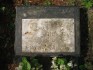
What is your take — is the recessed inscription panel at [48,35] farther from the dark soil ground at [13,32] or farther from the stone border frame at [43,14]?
the dark soil ground at [13,32]

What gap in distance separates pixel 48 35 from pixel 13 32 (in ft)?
2.47

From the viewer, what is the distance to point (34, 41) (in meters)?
4.82

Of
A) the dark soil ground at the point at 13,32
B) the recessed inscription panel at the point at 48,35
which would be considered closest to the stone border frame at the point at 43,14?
the recessed inscription panel at the point at 48,35

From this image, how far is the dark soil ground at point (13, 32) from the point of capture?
5.04 metres

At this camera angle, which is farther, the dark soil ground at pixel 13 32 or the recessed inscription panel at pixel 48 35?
the dark soil ground at pixel 13 32

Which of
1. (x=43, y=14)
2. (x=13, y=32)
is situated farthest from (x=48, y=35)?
(x=13, y=32)

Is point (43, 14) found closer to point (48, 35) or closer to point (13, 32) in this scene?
point (48, 35)

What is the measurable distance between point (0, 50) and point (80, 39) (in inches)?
52.4

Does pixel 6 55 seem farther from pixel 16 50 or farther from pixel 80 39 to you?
pixel 80 39

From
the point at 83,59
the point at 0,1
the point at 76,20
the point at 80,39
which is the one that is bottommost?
the point at 83,59

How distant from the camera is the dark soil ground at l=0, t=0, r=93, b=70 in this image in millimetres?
5035

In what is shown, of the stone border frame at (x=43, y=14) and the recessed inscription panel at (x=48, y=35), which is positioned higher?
the stone border frame at (x=43, y=14)

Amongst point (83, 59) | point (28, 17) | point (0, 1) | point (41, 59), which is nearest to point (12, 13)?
point (0, 1)

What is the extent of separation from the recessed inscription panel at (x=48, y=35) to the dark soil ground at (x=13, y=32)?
0.87 feet
